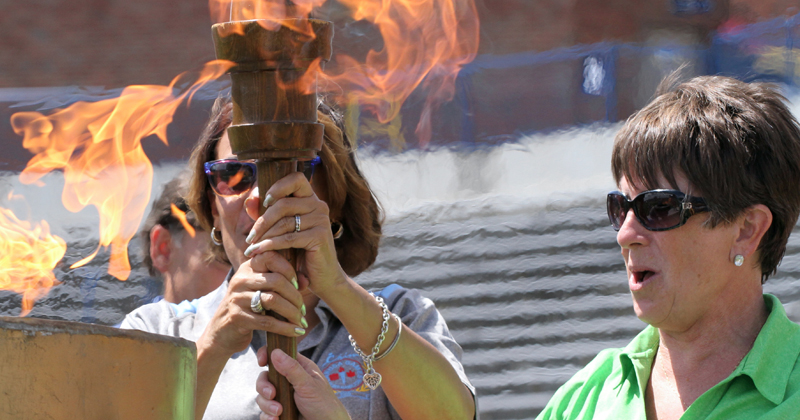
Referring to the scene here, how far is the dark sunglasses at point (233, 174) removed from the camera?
5.86 ft

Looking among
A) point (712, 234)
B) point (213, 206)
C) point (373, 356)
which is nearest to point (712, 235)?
point (712, 234)

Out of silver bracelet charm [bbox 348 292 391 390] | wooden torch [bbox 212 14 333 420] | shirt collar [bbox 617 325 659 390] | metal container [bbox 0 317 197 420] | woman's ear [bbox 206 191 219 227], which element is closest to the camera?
metal container [bbox 0 317 197 420]

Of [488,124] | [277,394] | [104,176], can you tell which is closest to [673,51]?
[488,124]

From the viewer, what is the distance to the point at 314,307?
1.98 metres

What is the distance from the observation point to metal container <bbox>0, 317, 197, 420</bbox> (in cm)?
96

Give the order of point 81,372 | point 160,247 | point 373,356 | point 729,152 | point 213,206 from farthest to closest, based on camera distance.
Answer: point 160,247
point 213,206
point 729,152
point 373,356
point 81,372

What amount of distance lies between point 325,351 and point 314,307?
0.48 feet

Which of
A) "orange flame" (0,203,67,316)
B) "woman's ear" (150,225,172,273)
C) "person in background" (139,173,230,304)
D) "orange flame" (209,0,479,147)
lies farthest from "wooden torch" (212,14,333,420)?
"woman's ear" (150,225,172,273)

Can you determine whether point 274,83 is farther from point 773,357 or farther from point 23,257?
point 773,357

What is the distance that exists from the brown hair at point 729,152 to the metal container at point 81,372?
1243 mm

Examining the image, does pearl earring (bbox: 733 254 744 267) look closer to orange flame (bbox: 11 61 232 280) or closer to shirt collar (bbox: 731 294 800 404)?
shirt collar (bbox: 731 294 800 404)

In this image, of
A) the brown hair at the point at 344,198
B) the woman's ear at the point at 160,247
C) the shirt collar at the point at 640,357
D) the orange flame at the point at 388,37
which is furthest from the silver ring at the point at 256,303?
the woman's ear at the point at 160,247

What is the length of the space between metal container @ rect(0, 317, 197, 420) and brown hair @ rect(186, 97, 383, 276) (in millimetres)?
911

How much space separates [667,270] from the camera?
5.92 feet
